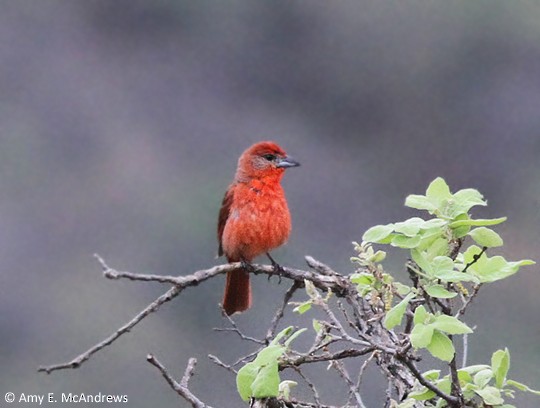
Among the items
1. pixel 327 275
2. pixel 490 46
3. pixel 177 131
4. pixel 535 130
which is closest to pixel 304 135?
pixel 177 131

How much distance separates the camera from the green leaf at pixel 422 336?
6.76 ft

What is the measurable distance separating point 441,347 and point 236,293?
283 cm

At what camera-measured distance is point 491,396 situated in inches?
87.4

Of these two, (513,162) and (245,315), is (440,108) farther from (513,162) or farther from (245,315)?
(245,315)

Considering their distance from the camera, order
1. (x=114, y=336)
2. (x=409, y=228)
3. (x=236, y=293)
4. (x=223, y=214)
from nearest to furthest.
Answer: (x=409, y=228) → (x=114, y=336) → (x=236, y=293) → (x=223, y=214)

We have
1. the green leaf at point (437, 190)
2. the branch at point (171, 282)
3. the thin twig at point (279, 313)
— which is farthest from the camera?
the thin twig at point (279, 313)

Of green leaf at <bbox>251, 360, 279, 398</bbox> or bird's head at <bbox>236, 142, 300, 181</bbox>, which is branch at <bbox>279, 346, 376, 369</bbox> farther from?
bird's head at <bbox>236, 142, 300, 181</bbox>

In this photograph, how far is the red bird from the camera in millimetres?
4914

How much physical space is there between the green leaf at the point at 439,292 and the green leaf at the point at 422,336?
0.23 ft

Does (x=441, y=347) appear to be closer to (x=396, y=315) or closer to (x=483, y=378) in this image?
(x=396, y=315)

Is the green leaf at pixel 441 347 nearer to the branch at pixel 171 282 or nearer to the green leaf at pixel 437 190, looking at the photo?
the green leaf at pixel 437 190

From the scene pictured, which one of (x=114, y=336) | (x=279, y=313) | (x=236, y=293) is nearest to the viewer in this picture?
(x=114, y=336)

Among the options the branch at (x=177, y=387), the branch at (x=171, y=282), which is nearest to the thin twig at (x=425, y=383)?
the branch at (x=177, y=387)

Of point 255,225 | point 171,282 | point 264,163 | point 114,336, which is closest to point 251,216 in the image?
point 255,225
